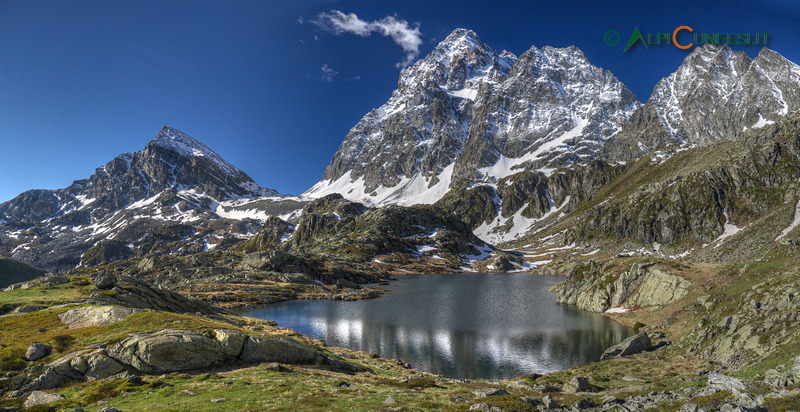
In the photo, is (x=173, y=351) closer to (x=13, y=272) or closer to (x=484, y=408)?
(x=484, y=408)

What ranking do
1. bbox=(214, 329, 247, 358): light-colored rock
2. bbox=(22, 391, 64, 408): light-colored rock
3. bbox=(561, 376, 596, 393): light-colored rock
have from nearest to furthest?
1. bbox=(22, 391, 64, 408): light-colored rock
2. bbox=(561, 376, 596, 393): light-colored rock
3. bbox=(214, 329, 247, 358): light-colored rock

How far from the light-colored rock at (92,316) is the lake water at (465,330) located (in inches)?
1507

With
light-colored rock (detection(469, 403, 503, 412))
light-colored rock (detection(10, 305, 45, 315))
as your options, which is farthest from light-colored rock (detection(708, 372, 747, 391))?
light-colored rock (detection(10, 305, 45, 315))

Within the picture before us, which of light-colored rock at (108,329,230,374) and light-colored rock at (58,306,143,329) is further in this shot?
light-colored rock at (58,306,143,329)

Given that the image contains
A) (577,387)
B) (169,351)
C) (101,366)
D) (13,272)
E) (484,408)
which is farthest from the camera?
(13,272)

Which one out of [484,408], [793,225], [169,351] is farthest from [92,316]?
[793,225]

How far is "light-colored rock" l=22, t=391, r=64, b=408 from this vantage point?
26.1 m

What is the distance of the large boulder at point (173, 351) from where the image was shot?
3512 centimetres

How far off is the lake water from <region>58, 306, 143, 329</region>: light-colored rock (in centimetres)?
3828

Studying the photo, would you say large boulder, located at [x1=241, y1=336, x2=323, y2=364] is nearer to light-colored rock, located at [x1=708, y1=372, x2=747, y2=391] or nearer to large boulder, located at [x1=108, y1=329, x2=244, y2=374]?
large boulder, located at [x1=108, y1=329, x2=244, y2=374]

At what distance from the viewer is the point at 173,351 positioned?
36.4 m

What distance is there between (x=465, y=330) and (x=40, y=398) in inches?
2704

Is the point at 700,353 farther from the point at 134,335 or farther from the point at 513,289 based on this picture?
the point at 513,289

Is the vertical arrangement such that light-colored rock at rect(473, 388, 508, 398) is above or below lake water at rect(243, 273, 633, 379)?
above
